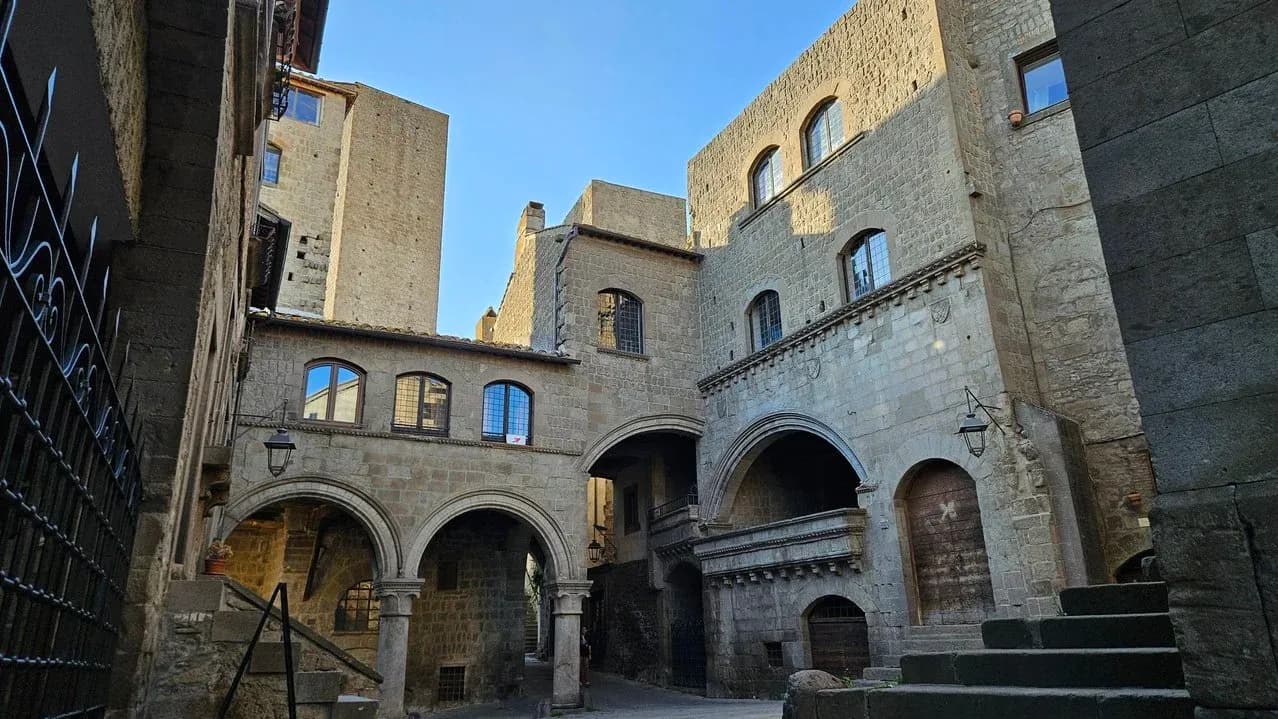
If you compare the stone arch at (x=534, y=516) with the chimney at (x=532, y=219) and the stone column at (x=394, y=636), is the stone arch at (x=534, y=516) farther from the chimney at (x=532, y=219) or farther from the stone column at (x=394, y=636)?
the chimney at (x=532, y=219)

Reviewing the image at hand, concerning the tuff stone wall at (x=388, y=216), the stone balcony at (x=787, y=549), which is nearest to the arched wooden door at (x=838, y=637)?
the stone balcony at (x=787, y=549)

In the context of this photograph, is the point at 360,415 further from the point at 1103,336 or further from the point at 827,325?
the point at 1103,336

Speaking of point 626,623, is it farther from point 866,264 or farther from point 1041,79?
point 1041,79

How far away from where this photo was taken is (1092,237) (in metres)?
12.3

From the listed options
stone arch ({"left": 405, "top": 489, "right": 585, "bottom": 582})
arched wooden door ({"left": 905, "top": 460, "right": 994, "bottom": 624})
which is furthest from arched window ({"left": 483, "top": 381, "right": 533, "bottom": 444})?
arched wooden door ({"left": 905, "top": 460, "right": 994, "bottom": 624})

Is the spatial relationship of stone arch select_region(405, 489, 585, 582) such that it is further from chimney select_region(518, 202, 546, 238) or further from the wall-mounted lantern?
chimney select_region(518, 202, 546, 238)

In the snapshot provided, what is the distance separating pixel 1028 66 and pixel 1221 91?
11848mm

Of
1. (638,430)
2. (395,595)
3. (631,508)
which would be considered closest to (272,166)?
(638,430)

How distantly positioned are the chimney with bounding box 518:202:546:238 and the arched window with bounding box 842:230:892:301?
1097 centimetres

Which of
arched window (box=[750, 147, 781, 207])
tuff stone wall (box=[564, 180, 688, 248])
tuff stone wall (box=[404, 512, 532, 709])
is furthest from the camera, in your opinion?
tuff stone wall (box=[564, 180, 688, 248])

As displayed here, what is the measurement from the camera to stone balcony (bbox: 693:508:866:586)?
530 inches

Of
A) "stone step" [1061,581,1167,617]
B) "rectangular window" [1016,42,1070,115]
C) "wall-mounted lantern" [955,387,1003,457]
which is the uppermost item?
"rectangular window" [1016,42,1070,115]

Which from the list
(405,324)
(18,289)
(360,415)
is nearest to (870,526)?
(360,415)

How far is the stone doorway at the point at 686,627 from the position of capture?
58.0 feet
